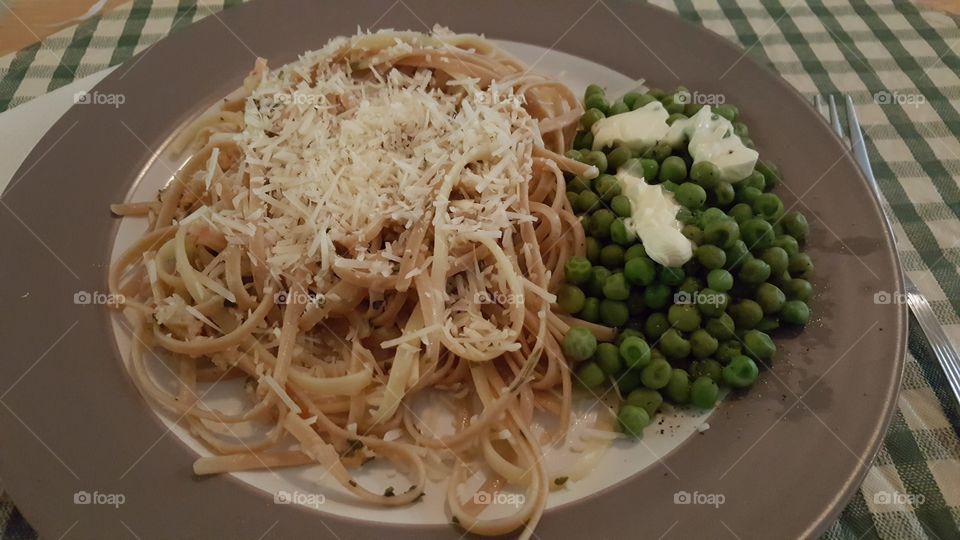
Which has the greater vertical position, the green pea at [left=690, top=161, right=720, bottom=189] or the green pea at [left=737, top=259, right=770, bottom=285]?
the green pea at [left=690, top=161, right=720, bottom=189]

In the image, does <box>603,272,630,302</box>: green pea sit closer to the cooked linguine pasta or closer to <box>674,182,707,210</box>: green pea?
the cooked linguine pasta

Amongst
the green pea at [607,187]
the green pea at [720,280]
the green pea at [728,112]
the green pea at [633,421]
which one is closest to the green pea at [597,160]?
the green pea at [607,187]

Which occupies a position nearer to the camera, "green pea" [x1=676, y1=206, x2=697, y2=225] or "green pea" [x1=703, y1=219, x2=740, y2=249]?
"green pea" [x1=703, y1=219, x2=740, y2=249]

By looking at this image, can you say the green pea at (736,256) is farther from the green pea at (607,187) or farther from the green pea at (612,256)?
the green pea at (607,187)

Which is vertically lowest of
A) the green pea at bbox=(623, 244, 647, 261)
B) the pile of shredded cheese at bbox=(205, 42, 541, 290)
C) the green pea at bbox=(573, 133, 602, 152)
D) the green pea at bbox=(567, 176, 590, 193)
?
the green pea at bbox=(623, 244, 647, 261)

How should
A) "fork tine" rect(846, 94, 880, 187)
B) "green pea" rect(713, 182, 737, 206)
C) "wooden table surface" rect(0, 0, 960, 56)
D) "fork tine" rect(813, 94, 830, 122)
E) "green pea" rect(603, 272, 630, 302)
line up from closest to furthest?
1. "green pea" rect(603, 272, 630, 302)
2. "green pea" rect(713, 182, 737, 206)
3. "fork tine" rect(846, 94, 880, 187)
4. "fork tine" rect(813, 94, 830, 122)
5. "wooden table surface" rect(0, 0, 960, 56)

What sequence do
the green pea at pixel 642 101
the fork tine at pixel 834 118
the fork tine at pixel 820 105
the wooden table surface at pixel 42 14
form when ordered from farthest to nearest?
the wooden table surface at pixel 42 14
the fork tine at pixel 820 105
the fork tine at pixel 834 118
the green pea at pixel 642 101

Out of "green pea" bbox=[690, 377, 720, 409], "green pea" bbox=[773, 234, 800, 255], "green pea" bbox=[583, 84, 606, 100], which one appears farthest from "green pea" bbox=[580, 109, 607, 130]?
"green pea" bbox=[690, 377, 720, 409]
